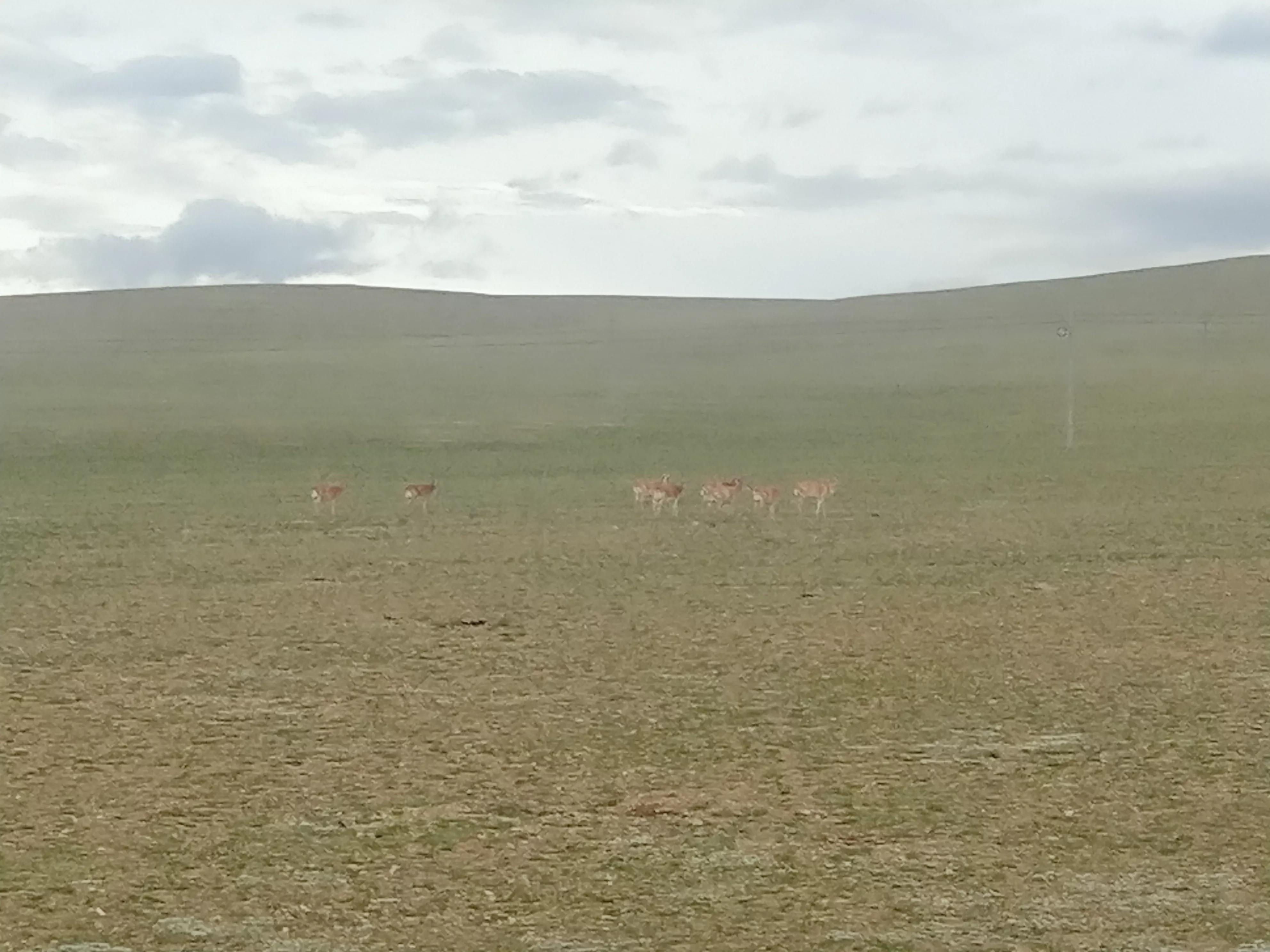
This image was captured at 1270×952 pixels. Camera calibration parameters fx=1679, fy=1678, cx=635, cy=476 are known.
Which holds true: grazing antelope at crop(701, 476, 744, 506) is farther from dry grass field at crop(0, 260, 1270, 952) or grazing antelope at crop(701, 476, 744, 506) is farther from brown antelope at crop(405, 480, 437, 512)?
brown antelope at crop(405, 480, 437, 512)

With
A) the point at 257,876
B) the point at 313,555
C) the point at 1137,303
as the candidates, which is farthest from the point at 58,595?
the point at 1137,303

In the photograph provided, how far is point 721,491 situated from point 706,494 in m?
0.22

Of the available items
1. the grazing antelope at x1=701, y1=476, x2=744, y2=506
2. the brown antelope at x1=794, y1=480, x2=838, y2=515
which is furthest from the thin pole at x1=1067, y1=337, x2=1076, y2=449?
the grazing antelope at x1=701, y1=476, x2=744, y2=506

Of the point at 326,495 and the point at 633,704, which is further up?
the point at 326,495

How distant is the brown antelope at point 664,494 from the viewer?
2127 centimetres

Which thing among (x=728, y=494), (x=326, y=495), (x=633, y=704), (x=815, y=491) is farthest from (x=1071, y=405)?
(x=633, y=704)

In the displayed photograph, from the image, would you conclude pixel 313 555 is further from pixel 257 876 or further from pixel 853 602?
pixel 257 876

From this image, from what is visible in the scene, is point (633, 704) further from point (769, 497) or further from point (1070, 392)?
point (1070, 392)

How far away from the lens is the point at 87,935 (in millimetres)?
6711

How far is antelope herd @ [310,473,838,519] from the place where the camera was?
21.1 m

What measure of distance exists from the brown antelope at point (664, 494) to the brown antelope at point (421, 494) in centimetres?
302

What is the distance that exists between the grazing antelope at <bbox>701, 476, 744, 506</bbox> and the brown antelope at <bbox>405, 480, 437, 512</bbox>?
367 centimetres

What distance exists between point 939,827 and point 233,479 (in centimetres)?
2029

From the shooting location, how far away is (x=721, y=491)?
21.4m
